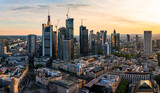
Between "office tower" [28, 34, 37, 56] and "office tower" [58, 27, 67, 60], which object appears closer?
"office tower" [58, 27, 67, 60]

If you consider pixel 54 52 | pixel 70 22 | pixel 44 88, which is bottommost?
pixel 44 88

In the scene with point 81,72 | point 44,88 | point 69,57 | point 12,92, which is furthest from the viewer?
A: point 69,57

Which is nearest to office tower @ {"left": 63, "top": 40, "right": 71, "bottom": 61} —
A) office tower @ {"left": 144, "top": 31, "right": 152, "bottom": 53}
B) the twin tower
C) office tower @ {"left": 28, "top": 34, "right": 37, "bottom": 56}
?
the twin tower

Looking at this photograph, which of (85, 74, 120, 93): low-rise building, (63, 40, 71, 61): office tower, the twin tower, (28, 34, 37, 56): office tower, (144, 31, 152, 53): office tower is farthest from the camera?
(28, 34, 37, 56): office tower

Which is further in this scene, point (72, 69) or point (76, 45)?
point (76, 45)

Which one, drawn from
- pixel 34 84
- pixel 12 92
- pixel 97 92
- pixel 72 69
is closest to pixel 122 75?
pixel 97 92

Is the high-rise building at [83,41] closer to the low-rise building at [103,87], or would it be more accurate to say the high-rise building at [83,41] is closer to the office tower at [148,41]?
the office tower at [148,41]

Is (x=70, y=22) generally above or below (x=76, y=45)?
above

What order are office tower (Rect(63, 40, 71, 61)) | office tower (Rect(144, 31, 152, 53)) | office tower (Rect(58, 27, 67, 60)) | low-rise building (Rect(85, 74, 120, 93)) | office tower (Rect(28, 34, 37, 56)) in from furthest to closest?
office tower (Rect(28, 34, 37, 56)), office tower (Rect(144, 31, 152, 53)), office tower (Rect(58, 27, 67, 60)), office tower (Rect(63, 40, 71, 61)), low-rise building (Rect(85, 74, 120, 93))

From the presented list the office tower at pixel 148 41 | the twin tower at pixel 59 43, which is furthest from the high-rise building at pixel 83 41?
the office tower at pixel 148 41

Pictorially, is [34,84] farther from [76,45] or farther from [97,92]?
[76,45]

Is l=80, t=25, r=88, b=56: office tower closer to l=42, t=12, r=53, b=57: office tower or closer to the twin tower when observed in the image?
the twin tower
